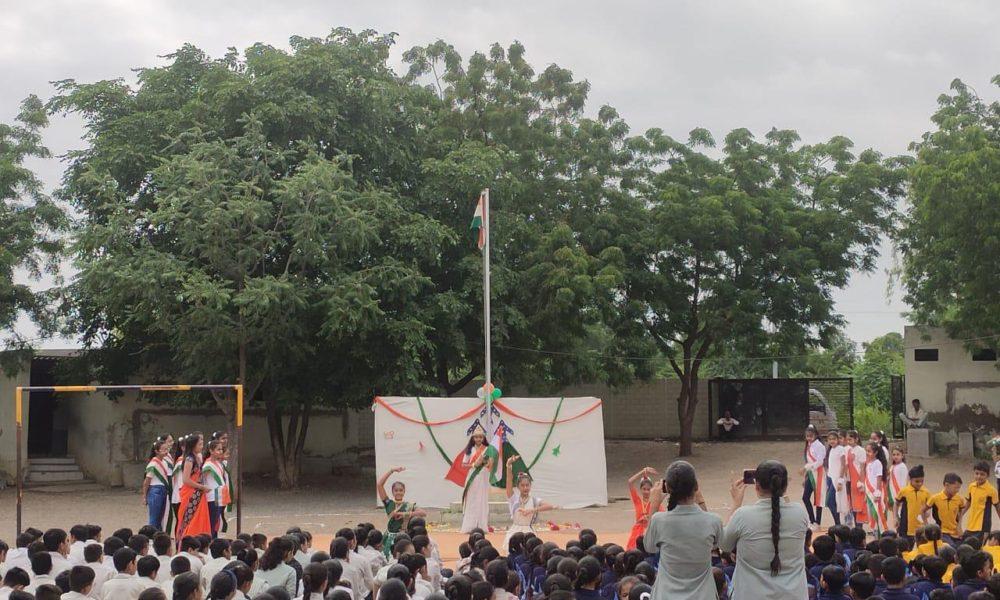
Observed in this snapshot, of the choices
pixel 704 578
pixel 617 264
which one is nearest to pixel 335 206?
pixel 617 264

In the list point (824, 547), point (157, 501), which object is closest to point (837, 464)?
point (824, 547)

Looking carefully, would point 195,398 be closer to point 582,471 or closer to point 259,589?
point 582,471

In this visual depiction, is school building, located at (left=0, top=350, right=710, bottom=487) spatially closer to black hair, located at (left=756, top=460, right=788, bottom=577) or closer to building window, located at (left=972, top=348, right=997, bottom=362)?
building window, located at (left=972, top=348, right=997, bottom=362)

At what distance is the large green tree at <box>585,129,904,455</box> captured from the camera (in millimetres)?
23203

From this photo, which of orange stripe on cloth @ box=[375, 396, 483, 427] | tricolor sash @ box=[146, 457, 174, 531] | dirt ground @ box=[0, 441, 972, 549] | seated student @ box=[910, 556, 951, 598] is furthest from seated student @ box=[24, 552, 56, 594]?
orange stripe on cloth @ box=[375, 396, 483, 427]

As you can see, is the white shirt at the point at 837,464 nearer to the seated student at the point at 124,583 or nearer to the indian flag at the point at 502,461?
the indian flag at the point at 502,461

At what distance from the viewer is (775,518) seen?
5.20 meters

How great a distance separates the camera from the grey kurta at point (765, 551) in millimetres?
5227

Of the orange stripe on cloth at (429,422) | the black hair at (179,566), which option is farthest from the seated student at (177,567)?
the orange stripe on cloth at (429,422)

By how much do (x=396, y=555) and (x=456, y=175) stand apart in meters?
12.8

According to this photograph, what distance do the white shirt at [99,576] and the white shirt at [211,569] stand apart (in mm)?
605

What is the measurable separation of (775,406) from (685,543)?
23204 millimetres

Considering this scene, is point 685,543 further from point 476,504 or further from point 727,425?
point 727,425

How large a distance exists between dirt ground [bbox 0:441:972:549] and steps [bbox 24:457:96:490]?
45.9 inches
